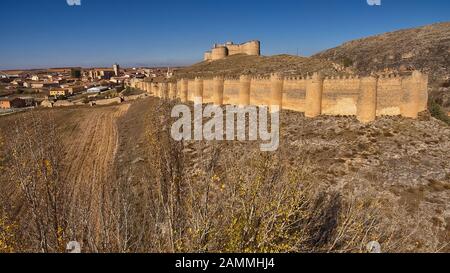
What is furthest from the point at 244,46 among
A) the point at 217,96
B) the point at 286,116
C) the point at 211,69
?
the point at 286,116

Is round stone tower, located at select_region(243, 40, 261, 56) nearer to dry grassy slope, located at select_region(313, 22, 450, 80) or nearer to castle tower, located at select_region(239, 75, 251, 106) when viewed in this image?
dry grassy slope, located at select_region(313, 22, 450, 80)

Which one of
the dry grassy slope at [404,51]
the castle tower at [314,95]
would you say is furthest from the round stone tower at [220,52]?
the castle tower at [314,95]

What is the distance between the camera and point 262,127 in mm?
25719

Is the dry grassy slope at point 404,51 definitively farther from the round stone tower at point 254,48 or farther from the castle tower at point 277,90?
the castle tower at point 277,90

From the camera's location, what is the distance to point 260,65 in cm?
6794

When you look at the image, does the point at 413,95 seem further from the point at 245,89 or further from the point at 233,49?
the point at 233,49

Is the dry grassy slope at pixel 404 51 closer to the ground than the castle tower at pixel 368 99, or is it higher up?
higher up

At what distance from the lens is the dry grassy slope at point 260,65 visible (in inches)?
2378

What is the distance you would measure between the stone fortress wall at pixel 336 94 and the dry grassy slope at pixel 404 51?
34.0m

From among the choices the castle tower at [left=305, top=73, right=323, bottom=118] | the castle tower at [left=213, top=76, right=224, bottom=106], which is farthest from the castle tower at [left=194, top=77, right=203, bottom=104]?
the castle tower at [left=305, top=73, right=323, bottom=118]

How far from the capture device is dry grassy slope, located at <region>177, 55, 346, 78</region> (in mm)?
60406

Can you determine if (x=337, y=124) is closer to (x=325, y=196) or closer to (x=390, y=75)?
(x=390, y=75)

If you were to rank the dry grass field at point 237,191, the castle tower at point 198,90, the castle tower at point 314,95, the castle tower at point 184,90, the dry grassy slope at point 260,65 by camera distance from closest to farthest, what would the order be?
the dry grass field at point 237,191 < the castle tower at point 314,95 < the castle tower at point 198,90 < the castle tower at point 184,90 < the dry grassy slope at point 260,65
